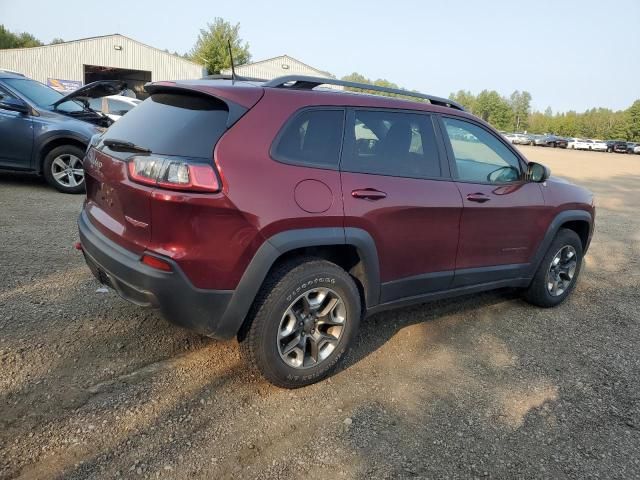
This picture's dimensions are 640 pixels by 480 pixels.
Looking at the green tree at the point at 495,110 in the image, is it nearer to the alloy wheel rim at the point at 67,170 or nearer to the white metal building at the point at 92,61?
the white metal building at the point at 92,61

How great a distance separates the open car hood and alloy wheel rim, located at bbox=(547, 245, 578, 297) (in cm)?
647

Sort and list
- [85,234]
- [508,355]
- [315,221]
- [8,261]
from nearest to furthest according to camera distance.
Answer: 1. [315,221]
2. [85,234]
3. [508,355]
4. [8,261]

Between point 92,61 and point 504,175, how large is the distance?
39.4m

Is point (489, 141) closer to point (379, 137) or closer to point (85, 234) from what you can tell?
point (379, 137)

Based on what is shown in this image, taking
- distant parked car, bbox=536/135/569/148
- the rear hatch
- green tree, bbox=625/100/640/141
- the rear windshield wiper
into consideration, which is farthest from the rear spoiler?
green tree, bbox=625/100/640/141

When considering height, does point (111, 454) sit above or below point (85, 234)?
below

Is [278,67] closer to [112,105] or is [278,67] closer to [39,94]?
[112,105]

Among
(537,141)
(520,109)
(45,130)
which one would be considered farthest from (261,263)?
(520,109)

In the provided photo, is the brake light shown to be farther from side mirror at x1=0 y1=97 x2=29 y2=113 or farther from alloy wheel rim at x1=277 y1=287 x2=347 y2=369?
side mirror at x1=0 y1=97 x2=29 y2=113

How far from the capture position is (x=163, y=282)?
2586mm

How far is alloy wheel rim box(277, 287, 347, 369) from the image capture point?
9.67 feet

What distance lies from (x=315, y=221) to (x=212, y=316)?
0.75m

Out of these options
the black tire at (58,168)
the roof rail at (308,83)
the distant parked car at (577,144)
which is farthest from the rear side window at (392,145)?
the distant parked car at (577,144)

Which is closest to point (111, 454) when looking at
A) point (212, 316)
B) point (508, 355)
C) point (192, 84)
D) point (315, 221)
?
point (212, 316)
